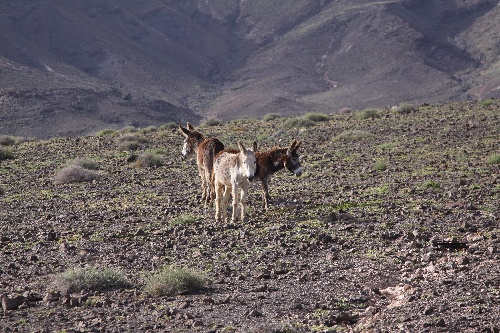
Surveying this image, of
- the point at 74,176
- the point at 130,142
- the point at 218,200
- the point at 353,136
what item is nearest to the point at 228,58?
the point at 130,142

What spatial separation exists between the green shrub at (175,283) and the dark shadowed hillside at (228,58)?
208 feet

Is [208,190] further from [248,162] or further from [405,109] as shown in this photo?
[405,109]

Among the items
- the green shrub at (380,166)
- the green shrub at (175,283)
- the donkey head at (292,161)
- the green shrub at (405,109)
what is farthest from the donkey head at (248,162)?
the green shrub at (405,109)

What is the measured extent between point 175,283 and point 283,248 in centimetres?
271

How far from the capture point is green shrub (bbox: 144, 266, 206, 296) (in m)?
9.46

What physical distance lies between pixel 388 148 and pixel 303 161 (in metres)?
3.52

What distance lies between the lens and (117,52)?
11456 centimetres

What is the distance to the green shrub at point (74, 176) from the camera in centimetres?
2252

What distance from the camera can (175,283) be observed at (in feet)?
31.0

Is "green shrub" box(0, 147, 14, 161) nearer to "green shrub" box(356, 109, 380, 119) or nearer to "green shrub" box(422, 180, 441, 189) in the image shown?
"green shrub" box(356, 109, 380, 119)

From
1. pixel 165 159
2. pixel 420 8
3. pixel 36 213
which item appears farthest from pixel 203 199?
pixel 420 8

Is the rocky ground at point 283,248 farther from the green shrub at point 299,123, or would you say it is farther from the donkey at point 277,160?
the green shrub at point 299,123

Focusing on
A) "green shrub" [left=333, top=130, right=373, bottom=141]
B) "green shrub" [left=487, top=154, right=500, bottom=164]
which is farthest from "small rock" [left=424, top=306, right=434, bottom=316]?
"green shrub" [left=333, top=130, right=373, bottom=141]

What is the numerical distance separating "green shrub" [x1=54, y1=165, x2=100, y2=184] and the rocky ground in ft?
0.97
